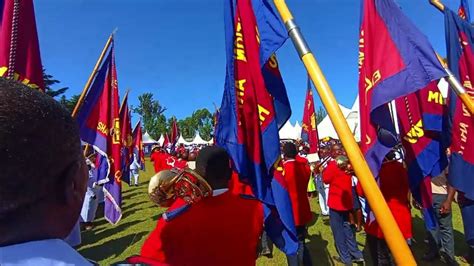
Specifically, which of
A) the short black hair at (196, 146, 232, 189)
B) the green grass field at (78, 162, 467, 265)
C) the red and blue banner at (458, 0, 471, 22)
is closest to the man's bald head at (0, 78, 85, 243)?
the short black hair at (196, 146, 232, 189)

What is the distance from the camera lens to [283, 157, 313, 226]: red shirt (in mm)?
5266

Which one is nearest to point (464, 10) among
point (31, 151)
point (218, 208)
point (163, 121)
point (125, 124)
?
point (218, 208)

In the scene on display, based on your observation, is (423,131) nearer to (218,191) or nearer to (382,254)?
(382,254)

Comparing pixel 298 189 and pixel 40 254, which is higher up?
pixel 40 254

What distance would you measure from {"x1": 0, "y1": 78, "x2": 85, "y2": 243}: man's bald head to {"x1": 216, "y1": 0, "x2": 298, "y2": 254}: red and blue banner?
2.22 meters

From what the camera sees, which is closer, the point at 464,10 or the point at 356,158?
the point at 356,158

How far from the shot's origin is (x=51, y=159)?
82 centimetres

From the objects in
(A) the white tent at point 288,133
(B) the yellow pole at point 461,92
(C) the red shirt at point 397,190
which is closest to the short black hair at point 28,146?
(B) the yellow pole at point 461,92

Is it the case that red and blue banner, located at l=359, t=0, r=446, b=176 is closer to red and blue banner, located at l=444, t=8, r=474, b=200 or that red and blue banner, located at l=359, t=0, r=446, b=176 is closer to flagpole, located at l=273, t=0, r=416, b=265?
flagpole, located at l=273, t=0, r=416, b=265

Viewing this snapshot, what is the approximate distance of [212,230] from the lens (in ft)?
7.06

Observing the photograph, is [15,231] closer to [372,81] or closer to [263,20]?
[263,20]

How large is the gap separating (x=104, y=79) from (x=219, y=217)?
3.81 m

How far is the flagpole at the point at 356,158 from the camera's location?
66.4 inches

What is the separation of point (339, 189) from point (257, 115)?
3303 mm
